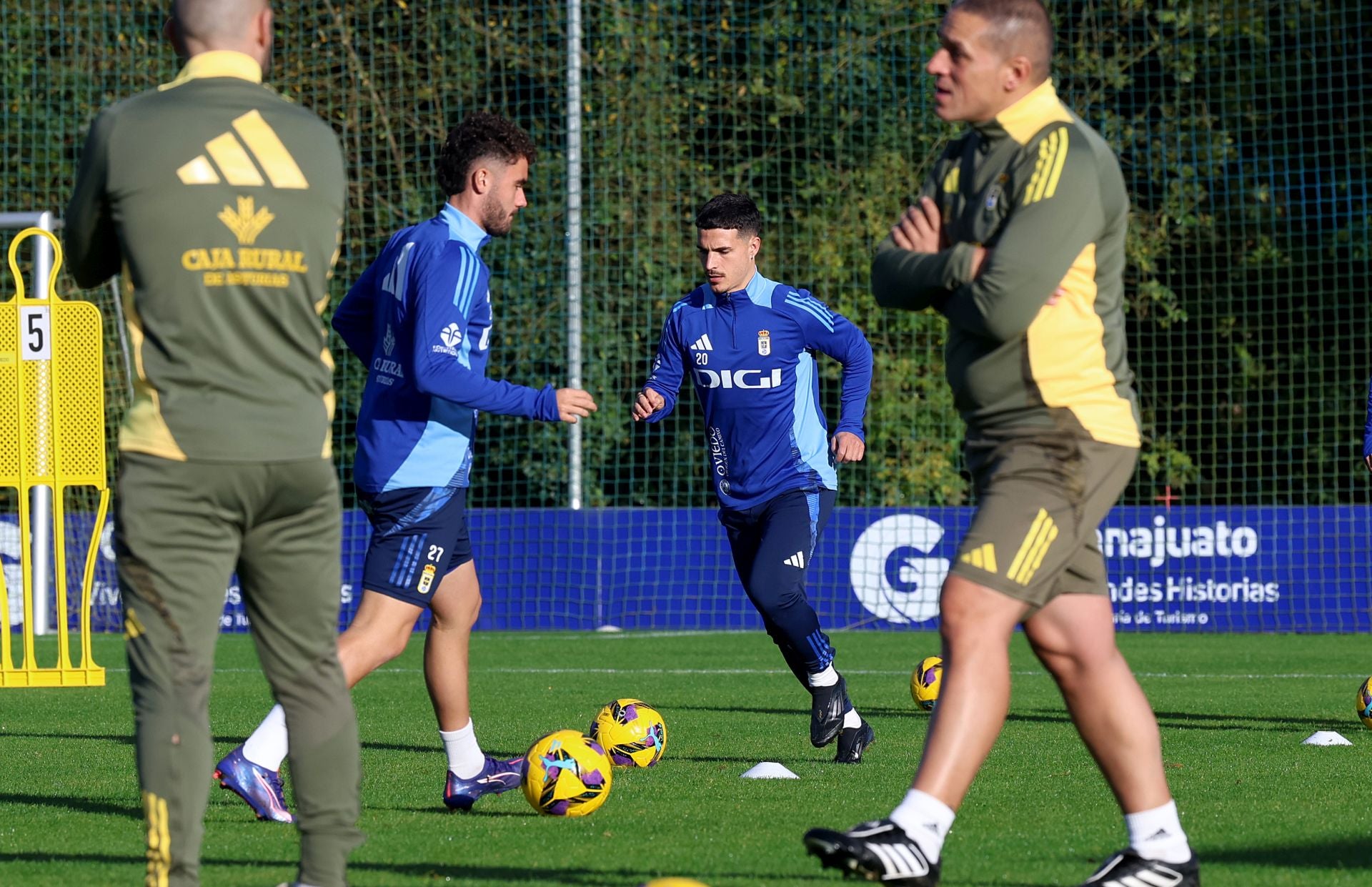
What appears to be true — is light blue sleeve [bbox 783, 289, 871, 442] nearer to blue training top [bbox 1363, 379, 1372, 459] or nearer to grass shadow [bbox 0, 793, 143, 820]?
blue training top [bbox 1363, 379, 1372, 459]

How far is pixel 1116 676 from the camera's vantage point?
4.38 m

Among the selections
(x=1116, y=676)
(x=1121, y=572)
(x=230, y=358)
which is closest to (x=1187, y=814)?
(x=1116, y=676)

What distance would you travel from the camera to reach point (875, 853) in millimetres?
4023

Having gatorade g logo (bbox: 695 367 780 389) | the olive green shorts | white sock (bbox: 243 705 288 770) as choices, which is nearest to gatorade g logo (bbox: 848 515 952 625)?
gatorade g logo (bbox: 695 367 780 389)

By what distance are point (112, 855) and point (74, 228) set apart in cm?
208

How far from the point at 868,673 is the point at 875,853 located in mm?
8460

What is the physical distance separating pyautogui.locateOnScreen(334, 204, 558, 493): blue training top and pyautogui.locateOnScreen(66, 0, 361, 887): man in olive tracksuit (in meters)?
1.76

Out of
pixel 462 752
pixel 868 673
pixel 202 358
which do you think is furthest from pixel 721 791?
pixel 868 673

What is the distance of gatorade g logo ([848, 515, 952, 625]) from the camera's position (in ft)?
57.0

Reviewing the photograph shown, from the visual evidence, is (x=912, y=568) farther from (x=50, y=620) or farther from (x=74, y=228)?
(x=74, y=228)

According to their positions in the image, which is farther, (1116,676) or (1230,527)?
(1230,527)

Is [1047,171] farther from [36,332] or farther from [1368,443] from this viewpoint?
[36,332]

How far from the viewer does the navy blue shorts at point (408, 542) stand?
586cm

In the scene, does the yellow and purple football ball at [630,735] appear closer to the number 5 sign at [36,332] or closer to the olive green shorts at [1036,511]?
the olive green shorts at [1036,511]
